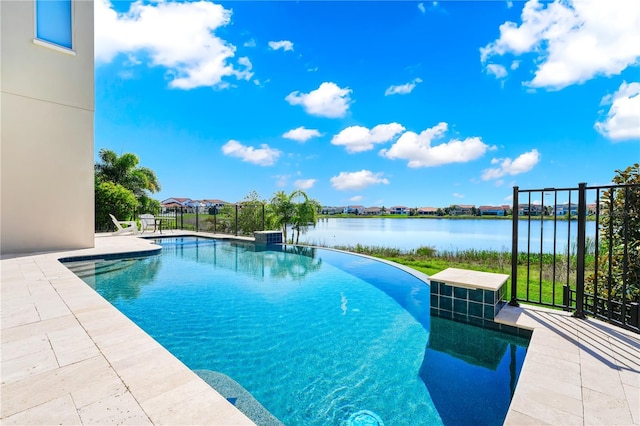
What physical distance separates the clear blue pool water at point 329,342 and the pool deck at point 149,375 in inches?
16.6

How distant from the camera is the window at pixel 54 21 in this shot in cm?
744

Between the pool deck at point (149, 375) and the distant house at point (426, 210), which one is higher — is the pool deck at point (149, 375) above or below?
below

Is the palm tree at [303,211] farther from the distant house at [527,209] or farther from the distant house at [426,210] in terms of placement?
the distant house at [426,210]

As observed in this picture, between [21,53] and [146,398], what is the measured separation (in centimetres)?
954

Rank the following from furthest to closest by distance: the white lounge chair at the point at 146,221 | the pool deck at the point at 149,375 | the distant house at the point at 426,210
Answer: the distant house at the point at 426,210, the white lounge chair at the point at 146,221, the pool deck at the point at 149,375

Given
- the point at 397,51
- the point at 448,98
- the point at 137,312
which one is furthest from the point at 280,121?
the point at 137,312

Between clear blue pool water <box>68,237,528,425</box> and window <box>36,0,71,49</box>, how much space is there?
Answer: 6130 millimetres

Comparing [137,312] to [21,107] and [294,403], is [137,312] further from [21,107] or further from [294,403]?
[21,107]

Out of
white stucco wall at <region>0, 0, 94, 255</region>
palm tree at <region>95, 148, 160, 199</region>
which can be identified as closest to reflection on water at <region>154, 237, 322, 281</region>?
white stucco wall at <region>0, 0, 94, 255</region>

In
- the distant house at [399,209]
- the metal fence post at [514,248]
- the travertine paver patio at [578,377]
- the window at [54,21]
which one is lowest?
the travertine paver patio at [578,377]

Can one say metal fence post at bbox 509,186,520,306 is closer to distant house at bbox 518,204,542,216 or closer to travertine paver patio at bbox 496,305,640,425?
distant house at bbox 518,204,542,216

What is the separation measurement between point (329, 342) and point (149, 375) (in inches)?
76.3

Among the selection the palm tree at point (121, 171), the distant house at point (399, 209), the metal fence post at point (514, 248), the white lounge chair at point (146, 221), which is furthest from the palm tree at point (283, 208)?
the distant house at point (399, 209)

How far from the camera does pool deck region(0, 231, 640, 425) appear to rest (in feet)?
5.61
